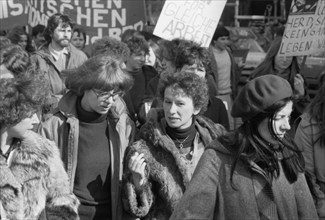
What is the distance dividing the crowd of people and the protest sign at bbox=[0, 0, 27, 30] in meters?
2.95

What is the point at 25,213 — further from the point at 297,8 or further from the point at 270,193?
the point at 297,8

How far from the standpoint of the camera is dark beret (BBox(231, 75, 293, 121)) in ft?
11.6

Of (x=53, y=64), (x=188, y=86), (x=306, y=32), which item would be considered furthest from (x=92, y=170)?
(x=306, y=32)

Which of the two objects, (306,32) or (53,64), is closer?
(53,64)

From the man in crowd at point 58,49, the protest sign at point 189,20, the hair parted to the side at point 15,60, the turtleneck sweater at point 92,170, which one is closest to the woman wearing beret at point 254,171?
the turtleneck sweater at point 92,170

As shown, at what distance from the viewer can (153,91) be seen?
6754mm

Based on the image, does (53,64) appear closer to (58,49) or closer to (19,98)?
(58,49)

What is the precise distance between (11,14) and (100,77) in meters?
4.79

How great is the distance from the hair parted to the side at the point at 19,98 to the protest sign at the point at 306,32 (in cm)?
489

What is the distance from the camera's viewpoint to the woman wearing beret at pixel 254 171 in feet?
11.6

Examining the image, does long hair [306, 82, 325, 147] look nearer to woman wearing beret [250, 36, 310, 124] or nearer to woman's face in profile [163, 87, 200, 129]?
woman's face in profile [163, 87, 200, 129]

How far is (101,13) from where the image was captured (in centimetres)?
957

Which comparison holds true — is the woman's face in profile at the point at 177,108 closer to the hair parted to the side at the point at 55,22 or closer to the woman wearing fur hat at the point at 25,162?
the woman wearing fur hat at the point at 25,162

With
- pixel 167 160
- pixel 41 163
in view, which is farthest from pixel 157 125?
pixel 41 163
